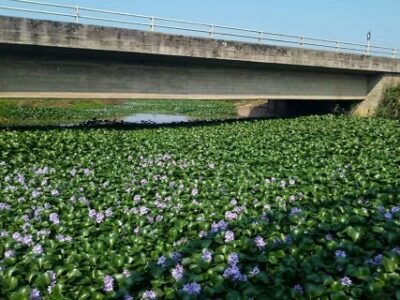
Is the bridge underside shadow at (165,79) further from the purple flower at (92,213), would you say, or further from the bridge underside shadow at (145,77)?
the purple flower at (92,213)

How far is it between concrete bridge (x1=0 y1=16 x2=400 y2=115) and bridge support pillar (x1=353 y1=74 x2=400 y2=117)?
33.5 inches

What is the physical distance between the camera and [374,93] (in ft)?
100.0

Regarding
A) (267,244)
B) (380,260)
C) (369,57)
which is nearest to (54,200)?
(267,244)

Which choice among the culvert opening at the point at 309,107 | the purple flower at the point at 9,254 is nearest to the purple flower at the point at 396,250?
the purple flower at the point at 9,254

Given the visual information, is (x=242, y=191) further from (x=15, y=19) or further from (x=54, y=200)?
(x=15, y=19)

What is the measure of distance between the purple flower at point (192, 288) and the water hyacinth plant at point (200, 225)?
1 centimetres

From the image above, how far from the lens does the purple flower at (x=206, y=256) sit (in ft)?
15.3

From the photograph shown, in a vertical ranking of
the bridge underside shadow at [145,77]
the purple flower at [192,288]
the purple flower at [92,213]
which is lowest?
the purple flower at [92,213]

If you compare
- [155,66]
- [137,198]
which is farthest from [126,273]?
[155,66]

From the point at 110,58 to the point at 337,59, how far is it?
575 inches

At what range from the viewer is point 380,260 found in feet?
14.3

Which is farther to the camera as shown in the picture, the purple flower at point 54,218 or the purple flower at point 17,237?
the purple flower at point 54,218

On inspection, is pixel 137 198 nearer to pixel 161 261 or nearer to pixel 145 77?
pixel 161 261

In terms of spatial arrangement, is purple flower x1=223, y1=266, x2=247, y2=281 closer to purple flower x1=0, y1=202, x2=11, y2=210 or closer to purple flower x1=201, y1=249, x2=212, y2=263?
purple flower x1=201, y1=249, x2=212, y2=263
